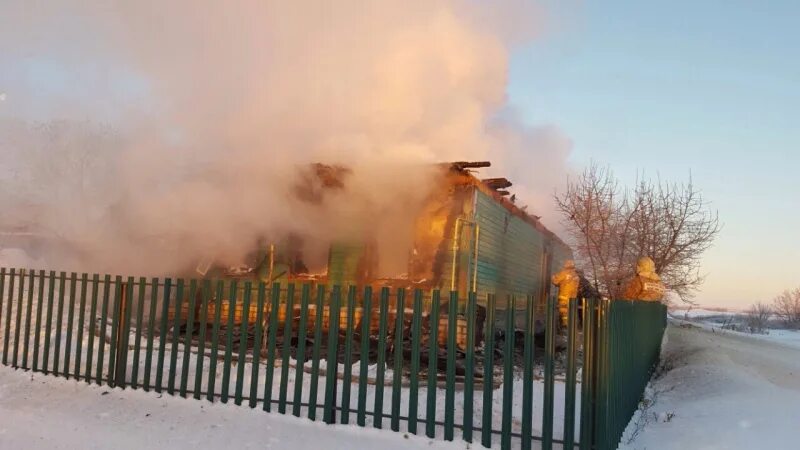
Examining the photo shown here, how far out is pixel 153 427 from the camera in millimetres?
5555

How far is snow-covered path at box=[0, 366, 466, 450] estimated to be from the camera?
5176 mm

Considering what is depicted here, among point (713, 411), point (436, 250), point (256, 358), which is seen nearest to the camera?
point (256, 358)

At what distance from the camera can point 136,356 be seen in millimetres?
6656

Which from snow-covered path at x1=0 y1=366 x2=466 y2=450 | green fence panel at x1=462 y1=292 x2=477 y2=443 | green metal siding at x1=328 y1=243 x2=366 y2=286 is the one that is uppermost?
green metal siding at x1=328 y1=243 x2=366 y2=286

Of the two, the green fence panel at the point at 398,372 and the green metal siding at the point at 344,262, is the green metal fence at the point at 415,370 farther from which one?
the green metal siding at the point at 344,262

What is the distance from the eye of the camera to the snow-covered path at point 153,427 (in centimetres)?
518

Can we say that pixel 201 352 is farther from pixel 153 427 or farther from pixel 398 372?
pixel 398 372

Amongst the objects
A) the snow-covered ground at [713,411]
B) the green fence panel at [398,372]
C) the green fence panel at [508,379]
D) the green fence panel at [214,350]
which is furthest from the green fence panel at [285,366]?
the snow-covered ground at [713,411]

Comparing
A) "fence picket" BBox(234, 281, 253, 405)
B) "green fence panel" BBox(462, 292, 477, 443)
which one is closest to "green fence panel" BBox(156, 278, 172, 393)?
"fence picket" BBox(234, 281, 253, 405)

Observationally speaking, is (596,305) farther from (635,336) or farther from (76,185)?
(76,185)

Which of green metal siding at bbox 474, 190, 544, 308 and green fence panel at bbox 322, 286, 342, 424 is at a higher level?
green metal siding at bbox 474, 190, 544, 308

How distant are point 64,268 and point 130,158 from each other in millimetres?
4328

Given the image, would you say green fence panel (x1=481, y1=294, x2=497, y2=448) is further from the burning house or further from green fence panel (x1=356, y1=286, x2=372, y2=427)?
the burning house

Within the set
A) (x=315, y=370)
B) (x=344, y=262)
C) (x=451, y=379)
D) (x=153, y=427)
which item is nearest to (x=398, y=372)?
(x=451, y=379)
